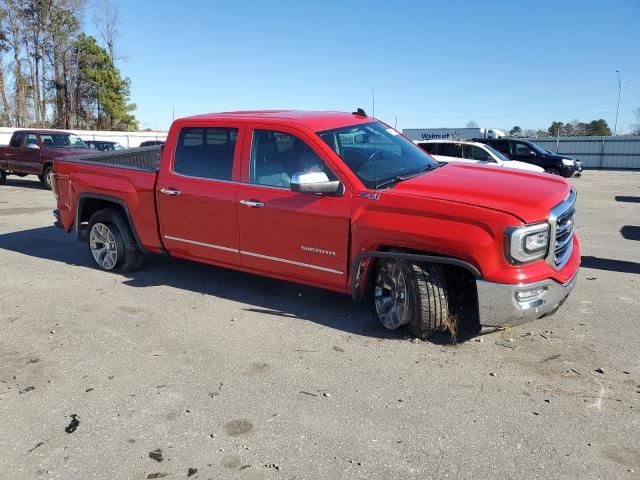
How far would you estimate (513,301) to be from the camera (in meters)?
Answer: 3.97

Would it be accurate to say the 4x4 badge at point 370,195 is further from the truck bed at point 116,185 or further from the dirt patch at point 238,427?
the truck bed at point 116,185

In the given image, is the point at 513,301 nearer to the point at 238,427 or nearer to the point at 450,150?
the point at 238,427

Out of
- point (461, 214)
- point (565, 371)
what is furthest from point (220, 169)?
point (565, 371)

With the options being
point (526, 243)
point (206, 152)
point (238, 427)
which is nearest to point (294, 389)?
point (238, 427)

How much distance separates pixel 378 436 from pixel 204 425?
1059 millimetres

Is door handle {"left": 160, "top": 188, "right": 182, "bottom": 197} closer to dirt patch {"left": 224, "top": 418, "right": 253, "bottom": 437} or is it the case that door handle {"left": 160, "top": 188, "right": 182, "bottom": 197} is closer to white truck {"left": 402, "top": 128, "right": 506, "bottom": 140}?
dirt patch {"left": 224, "top": 418, "right": 253, "bottom": 437}

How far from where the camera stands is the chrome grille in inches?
161

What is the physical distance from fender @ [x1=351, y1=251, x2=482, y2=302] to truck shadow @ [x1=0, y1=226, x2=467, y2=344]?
44 cm

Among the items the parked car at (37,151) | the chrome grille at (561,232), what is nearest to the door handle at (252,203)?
the chrome grille at (561,232)

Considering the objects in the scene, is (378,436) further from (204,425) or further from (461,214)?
(461,214)

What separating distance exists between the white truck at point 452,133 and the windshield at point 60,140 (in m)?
17.5

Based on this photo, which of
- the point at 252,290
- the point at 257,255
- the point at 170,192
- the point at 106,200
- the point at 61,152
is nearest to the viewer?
the point at 257,255

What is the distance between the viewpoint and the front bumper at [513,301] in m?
3.96

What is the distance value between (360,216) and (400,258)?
1.59 ft
